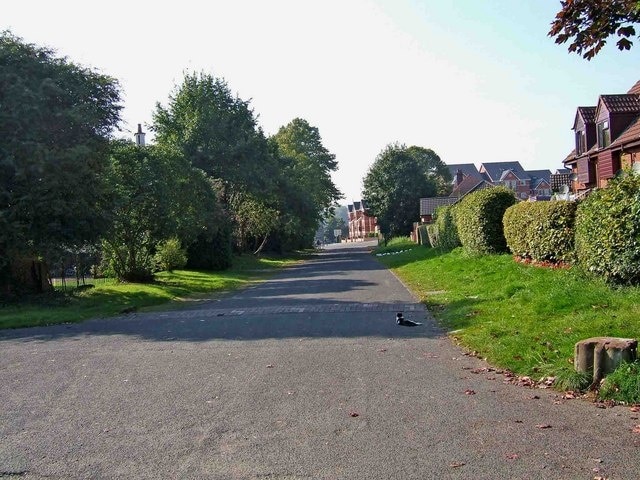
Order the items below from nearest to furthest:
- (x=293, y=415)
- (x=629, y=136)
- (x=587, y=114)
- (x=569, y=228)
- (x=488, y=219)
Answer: (x=293, y=415) < (x=569, y=228) < (x=488, y=219) < (x=629, y=136) < (x=587, y=114)

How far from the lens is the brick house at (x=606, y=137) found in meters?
28.2

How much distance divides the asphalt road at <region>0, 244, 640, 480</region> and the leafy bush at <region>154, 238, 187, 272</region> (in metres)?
20.7

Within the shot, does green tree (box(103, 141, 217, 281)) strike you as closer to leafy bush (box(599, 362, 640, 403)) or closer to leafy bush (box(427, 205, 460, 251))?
leafy bush (box(427, 205, 460, 251))

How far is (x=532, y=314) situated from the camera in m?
11.4

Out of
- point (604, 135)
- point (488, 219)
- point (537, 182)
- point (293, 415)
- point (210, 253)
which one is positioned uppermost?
point (537, 182)

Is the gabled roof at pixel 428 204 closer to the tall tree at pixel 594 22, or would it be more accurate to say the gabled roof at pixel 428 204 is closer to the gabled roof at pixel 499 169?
the tall tree at pixel 594 22

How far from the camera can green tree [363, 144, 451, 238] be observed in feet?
236

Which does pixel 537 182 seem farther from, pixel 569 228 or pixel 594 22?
pixel 594 22

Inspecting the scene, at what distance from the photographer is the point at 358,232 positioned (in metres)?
180

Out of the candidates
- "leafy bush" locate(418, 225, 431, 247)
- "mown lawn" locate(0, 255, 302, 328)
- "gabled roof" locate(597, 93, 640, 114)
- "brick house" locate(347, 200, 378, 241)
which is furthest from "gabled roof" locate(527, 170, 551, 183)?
"mown lawn" locate(0, 255, 302, 328)

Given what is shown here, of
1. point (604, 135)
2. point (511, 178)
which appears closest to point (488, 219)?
point (604, 135)

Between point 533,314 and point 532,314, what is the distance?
2 centimetres

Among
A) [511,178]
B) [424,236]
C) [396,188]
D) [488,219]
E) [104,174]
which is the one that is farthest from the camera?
[511,178]

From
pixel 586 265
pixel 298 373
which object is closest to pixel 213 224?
pixel 586 265
